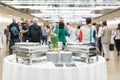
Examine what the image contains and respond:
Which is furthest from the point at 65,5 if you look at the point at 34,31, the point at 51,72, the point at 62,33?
the point at 51,72

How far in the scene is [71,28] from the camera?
1333 cm

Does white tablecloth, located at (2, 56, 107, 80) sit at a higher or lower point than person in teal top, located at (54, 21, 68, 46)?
lower

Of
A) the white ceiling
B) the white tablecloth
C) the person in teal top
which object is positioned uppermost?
the white ceiling

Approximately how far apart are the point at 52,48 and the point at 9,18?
2123cm

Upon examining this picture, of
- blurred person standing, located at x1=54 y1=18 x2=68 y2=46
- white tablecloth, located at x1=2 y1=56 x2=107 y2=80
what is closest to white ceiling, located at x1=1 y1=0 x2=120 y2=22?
blurred person standing, located at x1=54 y1=18 x2=68 y2=46

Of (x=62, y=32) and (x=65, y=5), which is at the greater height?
(x=65, y=5)

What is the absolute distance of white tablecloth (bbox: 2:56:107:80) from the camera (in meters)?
3.09

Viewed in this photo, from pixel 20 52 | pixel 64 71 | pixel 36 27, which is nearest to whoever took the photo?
pixel 64 71

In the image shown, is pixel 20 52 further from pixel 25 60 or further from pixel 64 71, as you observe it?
pixel 64 71

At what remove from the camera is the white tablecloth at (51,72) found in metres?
3.09

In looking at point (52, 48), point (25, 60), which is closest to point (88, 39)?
point (52, 48)

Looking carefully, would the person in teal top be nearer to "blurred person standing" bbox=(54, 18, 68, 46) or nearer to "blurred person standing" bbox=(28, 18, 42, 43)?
"blurred person standing" bbox=(54, 18, 68, 46)

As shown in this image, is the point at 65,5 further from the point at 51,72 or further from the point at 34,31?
the point at 51,72

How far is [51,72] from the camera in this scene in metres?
3.09
